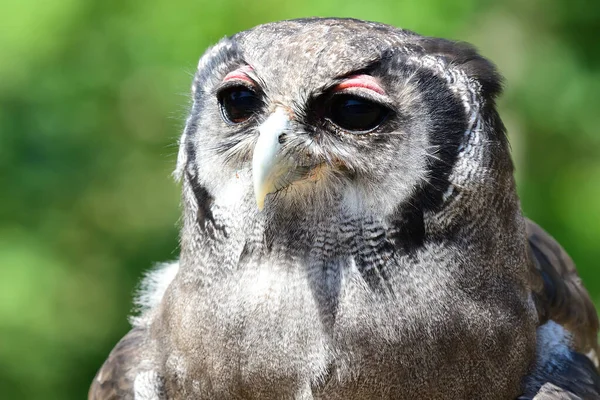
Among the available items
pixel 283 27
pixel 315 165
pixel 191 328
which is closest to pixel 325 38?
pixel 283 27

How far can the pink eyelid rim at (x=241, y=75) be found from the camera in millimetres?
2580

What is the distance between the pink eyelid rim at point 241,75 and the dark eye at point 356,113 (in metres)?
0.28

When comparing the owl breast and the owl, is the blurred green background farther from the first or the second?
the owl breast

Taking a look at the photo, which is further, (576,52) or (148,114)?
(148,114)

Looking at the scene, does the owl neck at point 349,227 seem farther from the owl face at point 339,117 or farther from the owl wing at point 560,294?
the owl wing at point 560,294

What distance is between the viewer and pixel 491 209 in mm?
2734

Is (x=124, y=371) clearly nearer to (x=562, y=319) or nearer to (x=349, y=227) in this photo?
(x=349, y=227)

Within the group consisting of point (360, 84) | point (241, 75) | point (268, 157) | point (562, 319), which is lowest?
point (562, 319)

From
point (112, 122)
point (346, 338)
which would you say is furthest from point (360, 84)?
point (112, 122)

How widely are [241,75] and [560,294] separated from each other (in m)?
1.72

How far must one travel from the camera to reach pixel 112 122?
7102 millimetres

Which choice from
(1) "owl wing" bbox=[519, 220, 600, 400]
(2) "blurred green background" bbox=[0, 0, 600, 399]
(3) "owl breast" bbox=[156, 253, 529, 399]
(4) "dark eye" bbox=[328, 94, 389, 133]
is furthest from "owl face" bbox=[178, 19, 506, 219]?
(2) "blurred green background" bbox=[0, 0, 600, 399]

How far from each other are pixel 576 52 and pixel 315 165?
457 cm

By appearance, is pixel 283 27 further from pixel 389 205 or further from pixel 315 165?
pixel 389 205
